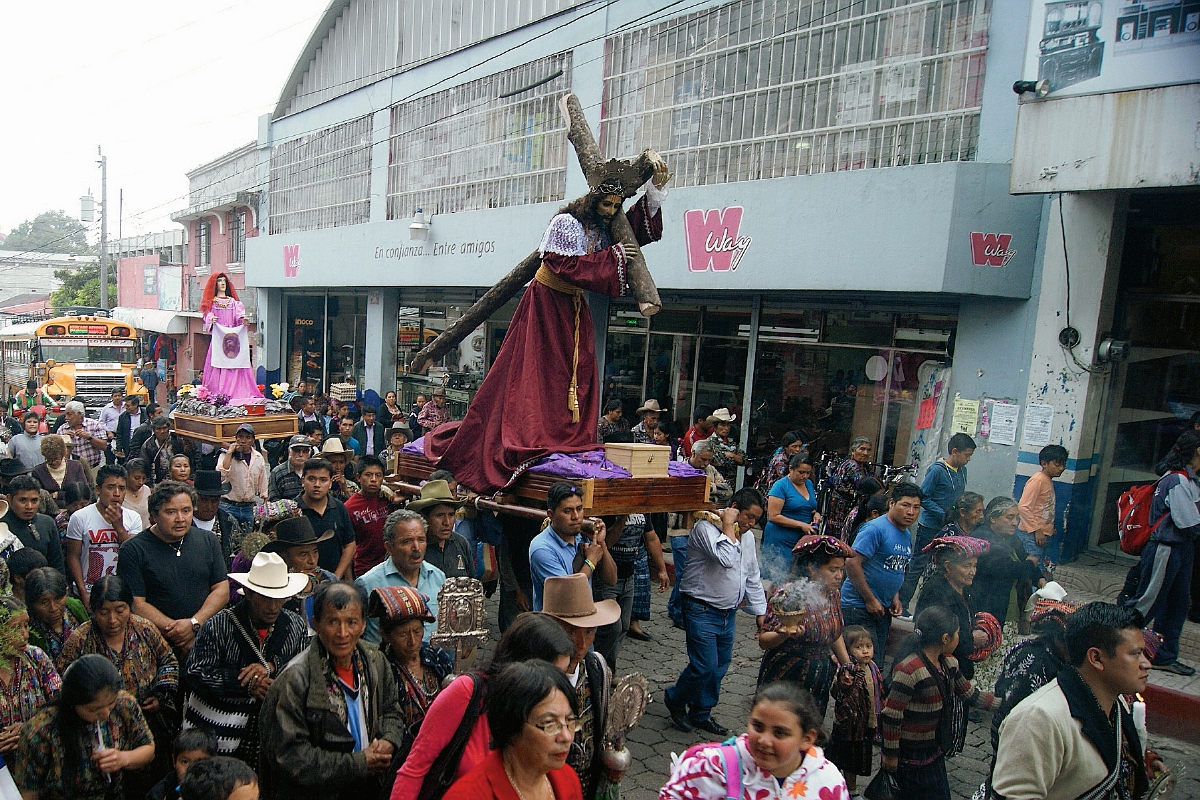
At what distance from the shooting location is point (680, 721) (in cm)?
589

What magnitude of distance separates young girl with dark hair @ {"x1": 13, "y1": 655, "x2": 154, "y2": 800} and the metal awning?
96.8 feet

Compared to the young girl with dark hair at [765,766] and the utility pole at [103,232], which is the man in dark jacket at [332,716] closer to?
the young girl with dark hair at [765,766]

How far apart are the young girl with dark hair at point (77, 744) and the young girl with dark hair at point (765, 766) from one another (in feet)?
7.37

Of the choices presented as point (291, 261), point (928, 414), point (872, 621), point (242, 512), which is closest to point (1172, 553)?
point (872, 621)

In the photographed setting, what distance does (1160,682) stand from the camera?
697 centimetres

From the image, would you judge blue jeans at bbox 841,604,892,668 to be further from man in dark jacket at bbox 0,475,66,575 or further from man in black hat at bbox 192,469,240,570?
man in dark jacket at bbox 0,475,66,575

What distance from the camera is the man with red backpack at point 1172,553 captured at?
700 cm

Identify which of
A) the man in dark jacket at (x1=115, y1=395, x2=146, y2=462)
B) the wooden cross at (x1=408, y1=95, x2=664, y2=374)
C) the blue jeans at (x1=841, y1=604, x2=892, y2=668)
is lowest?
the man in dark jacket at (x1=115, y1=395, x2=146, y2=462)

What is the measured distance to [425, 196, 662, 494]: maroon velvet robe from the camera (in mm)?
5848

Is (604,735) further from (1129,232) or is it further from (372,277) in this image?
(372,277)

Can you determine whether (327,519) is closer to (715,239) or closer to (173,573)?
(173,573)

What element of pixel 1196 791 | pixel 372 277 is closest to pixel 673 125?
pixel 372 277

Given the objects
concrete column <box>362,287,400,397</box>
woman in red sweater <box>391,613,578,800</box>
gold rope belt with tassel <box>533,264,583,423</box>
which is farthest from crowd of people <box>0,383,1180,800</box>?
concrete column <box>362,287,400,397</box>

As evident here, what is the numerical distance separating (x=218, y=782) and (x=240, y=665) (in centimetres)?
102
